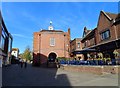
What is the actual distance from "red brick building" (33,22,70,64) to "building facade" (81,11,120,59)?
13.3 m

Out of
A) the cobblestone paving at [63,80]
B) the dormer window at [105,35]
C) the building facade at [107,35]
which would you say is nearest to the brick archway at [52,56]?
the building facade at [107,35]

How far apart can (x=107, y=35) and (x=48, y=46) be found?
20.3 meters

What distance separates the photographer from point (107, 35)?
2923 centimetres

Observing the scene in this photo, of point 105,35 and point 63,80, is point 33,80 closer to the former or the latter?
point 63,80

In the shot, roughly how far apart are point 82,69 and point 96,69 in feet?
11.9

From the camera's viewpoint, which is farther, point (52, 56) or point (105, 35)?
point (52, 56)

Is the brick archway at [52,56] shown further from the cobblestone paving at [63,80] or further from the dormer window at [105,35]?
the cobblestone paving at [63,80]

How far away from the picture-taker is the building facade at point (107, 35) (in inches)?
1029

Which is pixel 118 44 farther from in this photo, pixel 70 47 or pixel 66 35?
pixel 70 47

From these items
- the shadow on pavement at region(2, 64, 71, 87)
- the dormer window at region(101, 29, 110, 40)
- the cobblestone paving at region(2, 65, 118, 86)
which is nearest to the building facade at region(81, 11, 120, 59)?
the dormer window at region(101, 29, 110, 40)

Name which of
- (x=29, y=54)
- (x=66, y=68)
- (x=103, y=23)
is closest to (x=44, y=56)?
(x=66, y=68)

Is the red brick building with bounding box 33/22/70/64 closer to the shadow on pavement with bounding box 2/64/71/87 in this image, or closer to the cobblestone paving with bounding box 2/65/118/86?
the shadow on pavement with bounding box 2/64/71/87

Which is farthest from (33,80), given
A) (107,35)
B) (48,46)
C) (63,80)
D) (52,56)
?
(52,56)

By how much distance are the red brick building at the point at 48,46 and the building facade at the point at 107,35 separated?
13.3 meters
